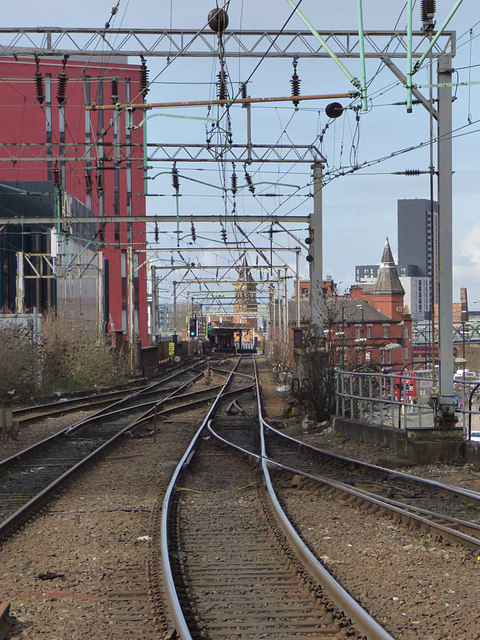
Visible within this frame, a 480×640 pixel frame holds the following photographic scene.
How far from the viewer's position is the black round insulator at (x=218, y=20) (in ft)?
48.2

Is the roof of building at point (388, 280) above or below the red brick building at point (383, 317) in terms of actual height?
above

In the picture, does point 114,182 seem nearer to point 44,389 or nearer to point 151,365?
point 151,365

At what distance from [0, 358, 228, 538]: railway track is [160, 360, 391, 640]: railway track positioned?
5.62 ft

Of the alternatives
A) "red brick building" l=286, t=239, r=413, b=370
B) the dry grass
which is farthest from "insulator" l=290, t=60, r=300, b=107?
"red brick building" l=286, t=239, r=413, b=370

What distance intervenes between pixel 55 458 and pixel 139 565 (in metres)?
8.50

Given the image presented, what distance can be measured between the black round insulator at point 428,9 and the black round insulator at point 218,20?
3.39 m

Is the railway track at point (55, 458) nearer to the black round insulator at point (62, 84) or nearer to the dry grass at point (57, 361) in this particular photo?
the dry grass at point (57, 361)

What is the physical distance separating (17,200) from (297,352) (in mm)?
32782

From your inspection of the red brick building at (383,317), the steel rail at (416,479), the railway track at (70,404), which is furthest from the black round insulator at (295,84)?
the red brick building at (383,317)

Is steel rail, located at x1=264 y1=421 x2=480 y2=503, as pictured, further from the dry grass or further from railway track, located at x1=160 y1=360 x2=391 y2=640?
the dry grass

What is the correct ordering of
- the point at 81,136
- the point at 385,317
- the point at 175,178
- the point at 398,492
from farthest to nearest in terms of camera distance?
the point at 385,317 < the point at 81,136 < the point at 175,178 < the point at 398,492

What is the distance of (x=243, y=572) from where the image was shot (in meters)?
7.51

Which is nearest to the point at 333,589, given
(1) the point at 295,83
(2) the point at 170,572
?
(2) the point at 170,572

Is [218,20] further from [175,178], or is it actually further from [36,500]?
[175,178]
